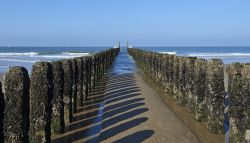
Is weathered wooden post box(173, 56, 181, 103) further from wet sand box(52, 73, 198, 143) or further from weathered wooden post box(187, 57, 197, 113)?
weathered wooden post box(187, 57, 197, 113)

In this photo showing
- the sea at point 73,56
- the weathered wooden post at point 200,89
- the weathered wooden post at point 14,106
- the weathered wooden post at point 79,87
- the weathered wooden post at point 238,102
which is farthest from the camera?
the sea at point 73,56

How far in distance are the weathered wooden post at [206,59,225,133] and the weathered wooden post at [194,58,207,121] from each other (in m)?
0.89

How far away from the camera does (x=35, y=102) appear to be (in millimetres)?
8664

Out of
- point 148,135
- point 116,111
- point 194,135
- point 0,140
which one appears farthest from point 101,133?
point 0,140

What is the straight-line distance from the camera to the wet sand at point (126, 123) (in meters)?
9.98

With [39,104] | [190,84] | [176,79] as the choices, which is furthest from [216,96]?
[176,79]

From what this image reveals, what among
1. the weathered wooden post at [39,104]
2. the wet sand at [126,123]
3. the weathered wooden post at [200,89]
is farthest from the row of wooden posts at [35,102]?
the weathered wooden post at [200,89]

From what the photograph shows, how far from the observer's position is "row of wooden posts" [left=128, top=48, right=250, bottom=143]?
8.37 m

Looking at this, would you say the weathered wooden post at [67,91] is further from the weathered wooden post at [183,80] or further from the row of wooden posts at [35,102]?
the weathered wooden post at [183,80]

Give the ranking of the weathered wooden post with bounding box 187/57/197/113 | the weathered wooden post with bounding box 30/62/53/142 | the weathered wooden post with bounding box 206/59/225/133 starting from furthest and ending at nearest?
the weathered wooden post with bounding box 187/57/197/113
the weathered wooden post with bounding box 206/59/225/133
the weathered wooden post with bounding box 30/62/53/142

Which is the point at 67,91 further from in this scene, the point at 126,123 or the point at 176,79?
the point at 176,79

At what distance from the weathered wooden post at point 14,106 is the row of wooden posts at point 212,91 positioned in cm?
387

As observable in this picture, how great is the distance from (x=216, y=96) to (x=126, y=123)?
232 centimetres

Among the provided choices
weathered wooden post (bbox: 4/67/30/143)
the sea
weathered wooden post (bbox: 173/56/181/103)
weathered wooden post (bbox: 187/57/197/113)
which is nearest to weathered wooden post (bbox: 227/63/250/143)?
weathered wooden post (bbox: 4/67/30/143)
